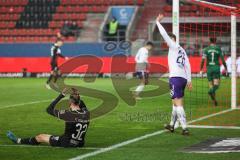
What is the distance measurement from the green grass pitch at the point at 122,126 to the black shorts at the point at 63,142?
4.4 inches

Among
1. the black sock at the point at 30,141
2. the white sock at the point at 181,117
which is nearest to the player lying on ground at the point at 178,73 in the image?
the white sock at the point at 181,117

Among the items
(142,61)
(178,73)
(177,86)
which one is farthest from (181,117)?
(142,61)

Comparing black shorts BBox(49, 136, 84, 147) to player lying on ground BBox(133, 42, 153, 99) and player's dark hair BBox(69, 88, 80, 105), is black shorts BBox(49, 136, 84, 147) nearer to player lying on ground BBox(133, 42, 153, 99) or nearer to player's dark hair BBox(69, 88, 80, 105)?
player's dark hair BBox(69, 88, 80, 105)

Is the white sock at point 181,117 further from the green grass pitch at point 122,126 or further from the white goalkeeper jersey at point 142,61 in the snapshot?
the white goalkeeper jersey at point 142,61

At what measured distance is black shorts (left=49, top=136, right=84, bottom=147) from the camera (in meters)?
11.7

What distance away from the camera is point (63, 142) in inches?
464

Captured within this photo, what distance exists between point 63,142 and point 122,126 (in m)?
3.69

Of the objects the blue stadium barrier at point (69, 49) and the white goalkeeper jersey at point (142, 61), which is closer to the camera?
the white goalkeeper jersey at point (142, 61)

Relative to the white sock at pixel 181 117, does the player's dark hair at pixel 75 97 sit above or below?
above

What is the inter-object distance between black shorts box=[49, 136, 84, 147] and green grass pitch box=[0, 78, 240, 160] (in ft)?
0.37

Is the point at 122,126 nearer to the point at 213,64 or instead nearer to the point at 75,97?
the point at 75,97

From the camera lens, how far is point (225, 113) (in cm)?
1822

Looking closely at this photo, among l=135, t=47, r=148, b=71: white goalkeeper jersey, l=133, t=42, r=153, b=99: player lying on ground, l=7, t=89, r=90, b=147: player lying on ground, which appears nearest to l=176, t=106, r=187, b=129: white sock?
l=7, t=89, r=90, b=147: player lying on ground

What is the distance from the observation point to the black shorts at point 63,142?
11.7 m
